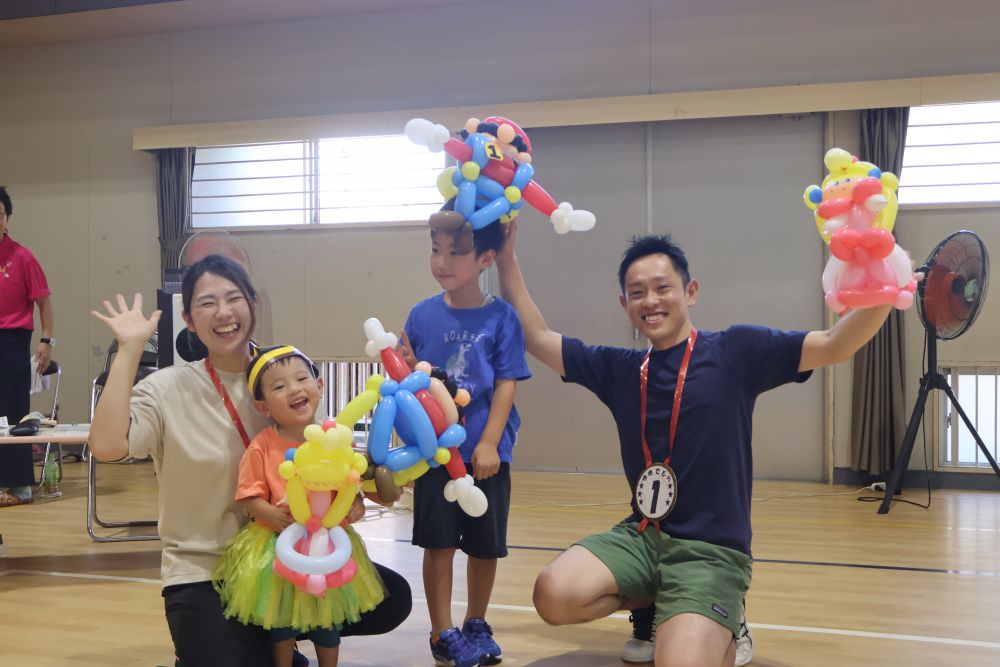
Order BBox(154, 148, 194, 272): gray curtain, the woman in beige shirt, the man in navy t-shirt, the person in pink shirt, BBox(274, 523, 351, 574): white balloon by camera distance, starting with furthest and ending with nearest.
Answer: BBox(154, 148, 194, 272): gray curtain, the person in pink shirt, the man in navy t-shirt, the woman in beige shirt, BBox(274, 523, 351, 574): white balloon

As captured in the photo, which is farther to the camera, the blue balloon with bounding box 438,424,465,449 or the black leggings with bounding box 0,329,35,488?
the black leggings with bounding box 0,329,35,488

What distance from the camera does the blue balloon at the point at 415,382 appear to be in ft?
6.71

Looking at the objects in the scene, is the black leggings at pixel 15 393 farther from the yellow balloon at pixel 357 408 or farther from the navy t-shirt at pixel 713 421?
the navy t-shirt at pixel 713 421

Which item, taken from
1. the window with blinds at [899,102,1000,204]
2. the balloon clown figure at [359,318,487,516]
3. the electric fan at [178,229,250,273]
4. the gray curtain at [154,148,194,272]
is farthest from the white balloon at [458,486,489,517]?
the gray curtain at [154,148,194,272]

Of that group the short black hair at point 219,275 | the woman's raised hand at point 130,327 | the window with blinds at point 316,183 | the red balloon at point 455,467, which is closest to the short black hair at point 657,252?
the red balloon at point 455,467

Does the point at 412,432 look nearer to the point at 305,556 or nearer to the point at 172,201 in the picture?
the point at 305,556

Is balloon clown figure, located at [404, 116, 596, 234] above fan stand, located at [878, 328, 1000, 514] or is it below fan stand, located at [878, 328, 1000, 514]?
above

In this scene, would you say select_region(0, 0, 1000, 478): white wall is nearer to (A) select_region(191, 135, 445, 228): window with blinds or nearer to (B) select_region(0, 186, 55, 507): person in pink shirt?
(A) select_region(191, 135, 445, 228): window with blinds

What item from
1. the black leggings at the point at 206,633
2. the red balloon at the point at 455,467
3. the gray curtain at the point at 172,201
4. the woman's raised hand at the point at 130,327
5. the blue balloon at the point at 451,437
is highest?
the gray curtain at the point at 172,201

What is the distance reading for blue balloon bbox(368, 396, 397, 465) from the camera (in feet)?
6.59

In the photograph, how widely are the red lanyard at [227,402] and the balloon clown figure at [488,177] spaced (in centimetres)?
72

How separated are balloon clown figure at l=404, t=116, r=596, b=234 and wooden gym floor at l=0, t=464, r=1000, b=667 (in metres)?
1.21

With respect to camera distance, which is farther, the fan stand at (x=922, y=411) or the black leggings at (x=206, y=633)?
the fan stand at (x=922, y=411)

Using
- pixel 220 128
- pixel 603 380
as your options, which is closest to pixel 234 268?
pixel 603 380
